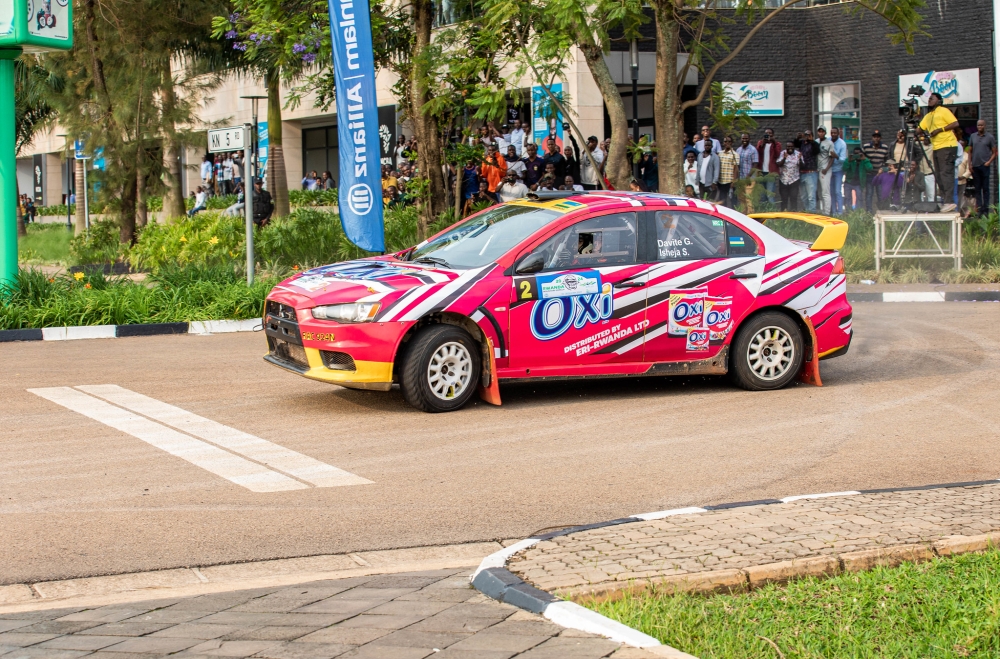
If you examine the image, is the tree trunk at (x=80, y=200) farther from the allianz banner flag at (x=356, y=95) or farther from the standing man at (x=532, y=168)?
the allianz banner flag at (x=356, y=95)

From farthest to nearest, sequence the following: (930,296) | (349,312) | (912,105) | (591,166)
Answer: (912,105)
(591,166)
(930,296)
(349,312)

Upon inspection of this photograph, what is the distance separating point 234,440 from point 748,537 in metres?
3.99

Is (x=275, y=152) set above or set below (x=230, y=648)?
above

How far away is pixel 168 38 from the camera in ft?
89.6

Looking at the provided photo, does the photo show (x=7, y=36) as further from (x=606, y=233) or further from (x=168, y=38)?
(x=168, y=38)

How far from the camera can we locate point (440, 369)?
29.5 ft

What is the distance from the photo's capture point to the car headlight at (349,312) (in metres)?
8.73

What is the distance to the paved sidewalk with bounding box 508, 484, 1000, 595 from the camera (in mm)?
4859

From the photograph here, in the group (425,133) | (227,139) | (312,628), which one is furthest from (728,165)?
(312,628)

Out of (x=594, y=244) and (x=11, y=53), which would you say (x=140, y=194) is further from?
(x=594, y=244)

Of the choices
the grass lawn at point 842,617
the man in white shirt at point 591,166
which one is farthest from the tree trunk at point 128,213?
the grass lawn at point 842,617

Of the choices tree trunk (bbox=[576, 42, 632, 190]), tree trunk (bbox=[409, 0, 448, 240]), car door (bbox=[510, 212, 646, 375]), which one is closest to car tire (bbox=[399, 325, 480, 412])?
car door (bbox=[510, 212, 646, 375])

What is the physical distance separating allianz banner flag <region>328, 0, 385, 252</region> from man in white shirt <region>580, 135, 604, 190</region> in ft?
28.9

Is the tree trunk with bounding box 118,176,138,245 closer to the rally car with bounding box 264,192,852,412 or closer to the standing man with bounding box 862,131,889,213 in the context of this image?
the standing man with bounding box 862,131,889,213
